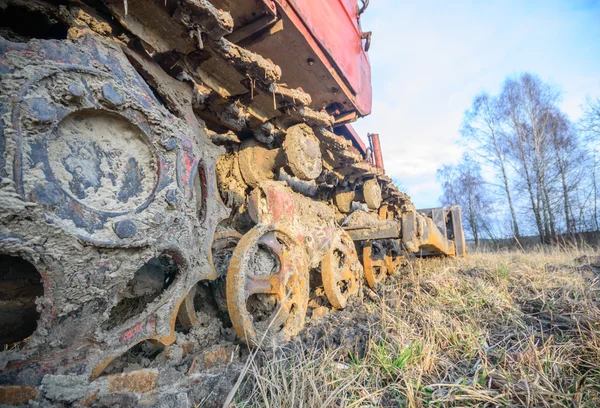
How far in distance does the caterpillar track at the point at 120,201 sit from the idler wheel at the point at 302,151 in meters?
0.18

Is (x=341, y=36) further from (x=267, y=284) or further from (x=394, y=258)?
(x=394, y=258)

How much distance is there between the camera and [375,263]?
3969mm

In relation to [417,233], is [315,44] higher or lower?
higher

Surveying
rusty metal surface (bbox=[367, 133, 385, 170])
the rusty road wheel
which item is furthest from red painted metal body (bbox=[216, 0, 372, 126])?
the rusty road wheel

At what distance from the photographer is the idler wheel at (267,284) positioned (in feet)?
5.08

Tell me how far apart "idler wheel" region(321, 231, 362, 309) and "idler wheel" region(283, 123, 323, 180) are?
707 mm

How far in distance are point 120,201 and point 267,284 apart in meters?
0.93

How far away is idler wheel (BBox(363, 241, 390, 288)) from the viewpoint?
3.70 m

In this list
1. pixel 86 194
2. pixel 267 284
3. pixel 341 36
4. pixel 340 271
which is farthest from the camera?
pixel 341 36

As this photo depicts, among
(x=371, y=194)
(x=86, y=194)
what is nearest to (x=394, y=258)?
(x=371, y=194)

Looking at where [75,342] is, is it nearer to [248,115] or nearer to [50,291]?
[50,291]

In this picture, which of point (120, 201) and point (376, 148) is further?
point (376, 148)

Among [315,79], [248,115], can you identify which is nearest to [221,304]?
[248,115]

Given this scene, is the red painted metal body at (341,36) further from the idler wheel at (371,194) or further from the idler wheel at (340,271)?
the idler wheel at (340,271)
